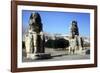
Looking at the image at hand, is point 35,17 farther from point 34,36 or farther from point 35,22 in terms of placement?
point 34,36

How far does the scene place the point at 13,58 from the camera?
1825 mm

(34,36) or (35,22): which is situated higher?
(35,22)

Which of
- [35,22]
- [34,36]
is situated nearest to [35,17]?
[35,22]

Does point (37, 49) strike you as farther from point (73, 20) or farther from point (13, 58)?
point (73, 20)

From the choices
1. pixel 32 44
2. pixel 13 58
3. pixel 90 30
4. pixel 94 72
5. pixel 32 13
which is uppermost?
pixel 32 13

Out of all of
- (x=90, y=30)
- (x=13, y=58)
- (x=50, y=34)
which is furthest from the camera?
(x=90, y=30)

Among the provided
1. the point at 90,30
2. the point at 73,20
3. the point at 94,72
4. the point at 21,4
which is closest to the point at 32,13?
the point at 21,4

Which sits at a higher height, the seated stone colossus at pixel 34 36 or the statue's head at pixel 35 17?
the statue's head at pixel 35 17

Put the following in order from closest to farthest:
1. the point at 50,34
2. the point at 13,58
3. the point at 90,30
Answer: the point at 13,58 → the point at 50,34 → the point at 90,30

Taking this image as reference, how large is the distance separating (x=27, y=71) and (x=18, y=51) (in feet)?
0.69

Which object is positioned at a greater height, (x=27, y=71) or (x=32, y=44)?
(x=32, y=44)

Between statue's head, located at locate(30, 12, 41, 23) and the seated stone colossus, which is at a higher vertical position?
statue's head, located at locate(30, 12, 41, 23)

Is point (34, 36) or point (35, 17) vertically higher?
point (35, 17)

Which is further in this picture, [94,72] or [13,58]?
[94,72]
